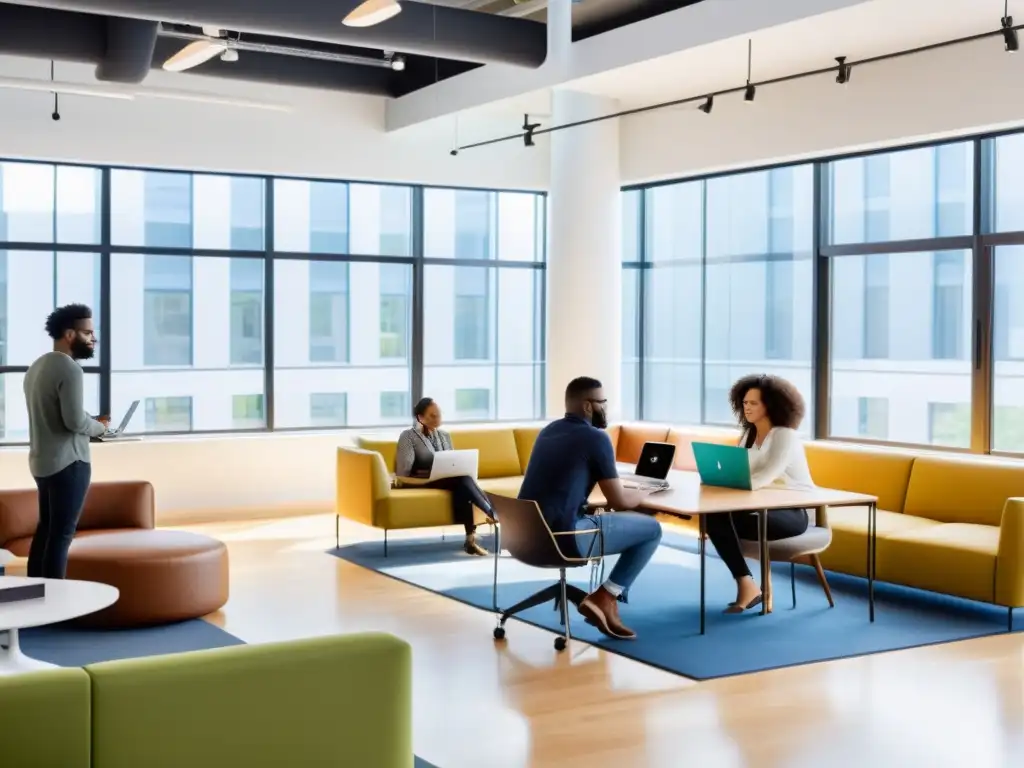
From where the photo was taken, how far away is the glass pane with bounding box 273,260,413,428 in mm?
11211

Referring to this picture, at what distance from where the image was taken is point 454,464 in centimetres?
873

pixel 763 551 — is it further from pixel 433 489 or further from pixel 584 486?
pixel 433 489

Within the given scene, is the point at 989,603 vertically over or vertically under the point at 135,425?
under

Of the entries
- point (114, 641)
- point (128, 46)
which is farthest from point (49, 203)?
point (114, 641)

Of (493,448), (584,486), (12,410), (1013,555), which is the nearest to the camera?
(584,486)

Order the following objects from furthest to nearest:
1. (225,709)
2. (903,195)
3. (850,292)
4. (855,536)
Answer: (850,292) → (903,195) → (855,536) → (225,709)

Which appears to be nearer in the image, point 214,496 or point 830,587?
point 830,587

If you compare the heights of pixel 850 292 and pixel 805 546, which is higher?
pixel 850 292

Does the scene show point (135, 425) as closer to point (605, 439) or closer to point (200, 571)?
point (200, 571)

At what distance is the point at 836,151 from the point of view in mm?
9266

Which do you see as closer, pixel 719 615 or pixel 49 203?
pixel 719 615

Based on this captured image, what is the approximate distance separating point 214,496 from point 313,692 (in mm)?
8032

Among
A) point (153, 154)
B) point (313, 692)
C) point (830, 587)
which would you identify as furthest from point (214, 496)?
point (313, 692)

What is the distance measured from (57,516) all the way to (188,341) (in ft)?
16.0
